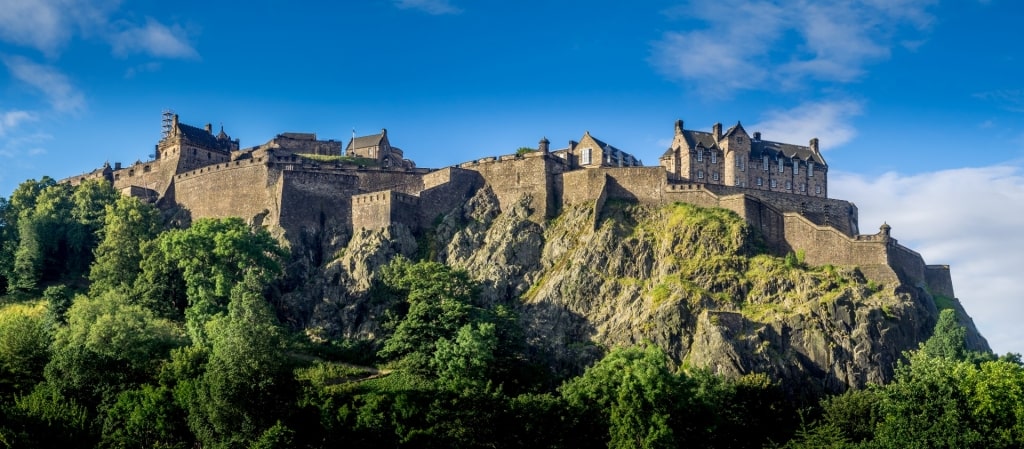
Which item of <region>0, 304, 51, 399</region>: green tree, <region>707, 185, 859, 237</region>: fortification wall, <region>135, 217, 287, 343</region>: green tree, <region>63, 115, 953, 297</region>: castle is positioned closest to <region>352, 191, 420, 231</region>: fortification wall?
<region>63, 115, 953, 297</region>: castle

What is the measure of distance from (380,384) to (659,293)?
68.0 ft

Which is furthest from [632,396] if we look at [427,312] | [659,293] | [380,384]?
[380,384]

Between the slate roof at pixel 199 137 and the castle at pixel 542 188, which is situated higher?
the slate roof at pixel 199 137

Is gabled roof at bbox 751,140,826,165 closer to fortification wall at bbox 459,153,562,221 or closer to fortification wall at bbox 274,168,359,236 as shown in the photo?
fortification wall at bbox 459,153,562,221

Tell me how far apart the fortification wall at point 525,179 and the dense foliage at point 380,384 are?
11.3m

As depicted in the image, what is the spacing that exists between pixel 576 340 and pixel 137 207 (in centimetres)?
3673

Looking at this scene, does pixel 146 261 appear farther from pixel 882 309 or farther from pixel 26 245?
pixel 882 309

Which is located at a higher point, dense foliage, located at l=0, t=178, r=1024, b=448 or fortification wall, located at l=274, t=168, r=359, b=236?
fortification wall, located at l=274, t=168, r=359, b=236

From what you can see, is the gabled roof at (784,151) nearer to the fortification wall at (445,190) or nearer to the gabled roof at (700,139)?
the gabled roof at (700,139)

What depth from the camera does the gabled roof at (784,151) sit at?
10562 cm

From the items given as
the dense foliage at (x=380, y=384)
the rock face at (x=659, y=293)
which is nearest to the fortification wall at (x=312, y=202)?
the rock face at (x=659, y=293)

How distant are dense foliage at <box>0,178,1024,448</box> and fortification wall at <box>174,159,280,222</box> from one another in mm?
7588

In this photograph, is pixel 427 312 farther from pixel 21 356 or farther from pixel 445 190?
pixel 21 356

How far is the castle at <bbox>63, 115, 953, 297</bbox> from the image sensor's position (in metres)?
90.9
